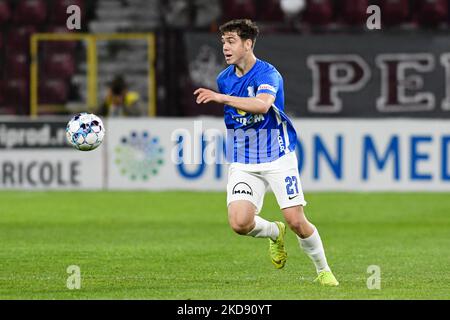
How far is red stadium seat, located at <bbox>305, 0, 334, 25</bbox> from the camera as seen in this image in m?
26.9

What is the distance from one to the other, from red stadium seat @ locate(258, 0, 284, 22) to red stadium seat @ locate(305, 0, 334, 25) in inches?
26.8

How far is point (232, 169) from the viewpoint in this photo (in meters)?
10.8

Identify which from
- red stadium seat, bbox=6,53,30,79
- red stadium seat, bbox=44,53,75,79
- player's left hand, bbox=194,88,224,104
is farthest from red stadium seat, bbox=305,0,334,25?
player's left hand, bbox=194,88,224,104

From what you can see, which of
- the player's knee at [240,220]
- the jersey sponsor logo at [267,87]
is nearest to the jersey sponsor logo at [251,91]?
the jersey sponsor logo at [267,87]

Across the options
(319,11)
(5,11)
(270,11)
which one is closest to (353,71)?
(319,11)

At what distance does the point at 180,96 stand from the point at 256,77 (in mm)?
13910

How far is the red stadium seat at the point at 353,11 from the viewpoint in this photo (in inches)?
1050

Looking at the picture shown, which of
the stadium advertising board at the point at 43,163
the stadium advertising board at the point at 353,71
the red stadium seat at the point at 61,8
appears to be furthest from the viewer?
the red stadium seat at the point at 61,8

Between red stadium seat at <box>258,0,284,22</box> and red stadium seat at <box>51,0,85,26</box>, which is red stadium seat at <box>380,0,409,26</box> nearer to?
red stadium seat at <box>258,0,284,22</box>

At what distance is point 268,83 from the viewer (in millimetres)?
10430

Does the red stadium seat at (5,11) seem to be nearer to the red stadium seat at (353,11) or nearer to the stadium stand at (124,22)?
the stadium stand at (124,22)

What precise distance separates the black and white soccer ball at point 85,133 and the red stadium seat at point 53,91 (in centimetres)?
1423

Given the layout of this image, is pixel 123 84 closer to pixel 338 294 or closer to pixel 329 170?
pixel 329 170
